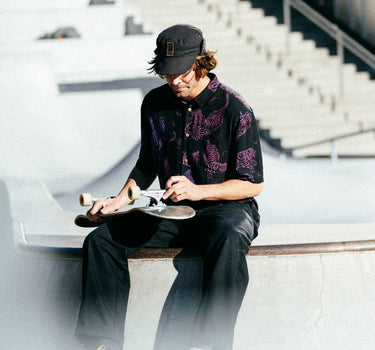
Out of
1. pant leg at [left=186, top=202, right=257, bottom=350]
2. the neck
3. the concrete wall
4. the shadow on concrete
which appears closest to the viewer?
pant leg at [left=186, top=202, right=257, bottom=350]

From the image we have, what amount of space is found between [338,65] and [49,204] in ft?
24.9

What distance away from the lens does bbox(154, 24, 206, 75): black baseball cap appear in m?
3.21

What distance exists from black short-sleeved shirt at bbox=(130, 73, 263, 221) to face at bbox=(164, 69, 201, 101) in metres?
0.03

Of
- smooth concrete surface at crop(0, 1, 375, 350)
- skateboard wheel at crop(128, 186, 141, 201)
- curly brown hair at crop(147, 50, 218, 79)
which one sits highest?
curly brown hair at crop(147, 50, 218, 79)

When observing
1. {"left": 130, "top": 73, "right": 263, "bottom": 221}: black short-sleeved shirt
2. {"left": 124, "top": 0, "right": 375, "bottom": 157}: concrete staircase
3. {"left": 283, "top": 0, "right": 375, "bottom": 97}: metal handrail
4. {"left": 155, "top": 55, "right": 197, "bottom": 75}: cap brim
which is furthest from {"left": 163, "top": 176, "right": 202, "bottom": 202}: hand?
{"left": 283, "top": 0, "right": 375, "bottom": 97}: metal handrail

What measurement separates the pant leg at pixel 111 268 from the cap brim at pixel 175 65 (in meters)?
0.66

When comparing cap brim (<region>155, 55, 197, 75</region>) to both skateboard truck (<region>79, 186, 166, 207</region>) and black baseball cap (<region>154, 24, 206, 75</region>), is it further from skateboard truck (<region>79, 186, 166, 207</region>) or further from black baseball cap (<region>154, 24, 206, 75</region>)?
skateboard truck (<region>79, 186, 166, 207</region>)

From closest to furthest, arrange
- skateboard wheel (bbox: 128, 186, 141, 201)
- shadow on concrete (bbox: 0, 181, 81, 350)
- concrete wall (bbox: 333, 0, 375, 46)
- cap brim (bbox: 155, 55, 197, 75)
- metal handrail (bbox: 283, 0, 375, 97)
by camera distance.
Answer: skateboard wheel (bbox: 128, 186, 141, 201)
cap brim (bbox: 155, 55, 197, 75)
shadow on concrete (bbox: 0, 181, 81, 350)
metal handrail (bbox: 283, 0, 375, 97)
concrete wall (bbox: 333, 0, 375, 46)

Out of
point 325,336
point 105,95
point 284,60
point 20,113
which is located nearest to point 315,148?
point 284,60

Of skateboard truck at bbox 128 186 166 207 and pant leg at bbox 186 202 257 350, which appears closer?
pant leg at bbox 186 202 257 350

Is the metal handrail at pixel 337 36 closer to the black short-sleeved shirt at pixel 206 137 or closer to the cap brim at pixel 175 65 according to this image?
the black short-sleeved shirt at pixel 206 137

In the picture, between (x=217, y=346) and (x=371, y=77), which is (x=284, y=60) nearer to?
(x=371, y=77)

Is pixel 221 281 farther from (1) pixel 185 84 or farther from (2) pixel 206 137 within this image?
(1) pixel 185 84

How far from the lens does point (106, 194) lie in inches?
281
